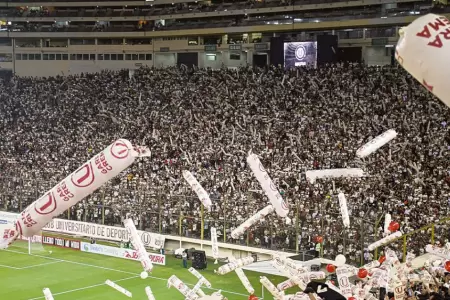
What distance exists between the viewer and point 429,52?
278 inches

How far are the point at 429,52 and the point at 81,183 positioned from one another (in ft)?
23.9

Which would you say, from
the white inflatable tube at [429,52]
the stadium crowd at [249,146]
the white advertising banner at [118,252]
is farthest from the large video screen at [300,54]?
the white inflatable tube at [429,52]

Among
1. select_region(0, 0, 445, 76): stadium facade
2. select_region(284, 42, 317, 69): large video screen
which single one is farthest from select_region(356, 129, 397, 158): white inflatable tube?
select_region(0, 0, 445, 76): stadium facade

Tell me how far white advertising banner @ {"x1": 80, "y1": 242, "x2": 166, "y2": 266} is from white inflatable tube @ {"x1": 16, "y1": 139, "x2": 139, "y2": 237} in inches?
756

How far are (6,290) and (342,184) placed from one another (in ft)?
46.4

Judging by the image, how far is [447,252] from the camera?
16500mm

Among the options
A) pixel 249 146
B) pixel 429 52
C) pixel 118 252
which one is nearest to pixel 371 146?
pixel 429 52

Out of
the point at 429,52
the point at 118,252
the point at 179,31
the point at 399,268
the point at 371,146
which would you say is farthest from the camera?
the point at 179,31

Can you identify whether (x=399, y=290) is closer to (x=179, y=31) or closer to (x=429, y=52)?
(x=429, y=52)

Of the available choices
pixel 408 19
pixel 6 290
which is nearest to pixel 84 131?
pixel 6 290

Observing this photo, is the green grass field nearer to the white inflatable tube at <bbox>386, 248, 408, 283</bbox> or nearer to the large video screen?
the white inflatable tube at <bbox>386, 248, 408, 283</bbox>

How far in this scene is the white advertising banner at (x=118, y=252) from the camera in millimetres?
32844

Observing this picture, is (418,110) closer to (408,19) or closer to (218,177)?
(218,177)

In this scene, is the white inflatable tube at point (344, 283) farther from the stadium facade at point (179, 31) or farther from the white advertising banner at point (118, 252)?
the stadium facade at point (179, 31)
